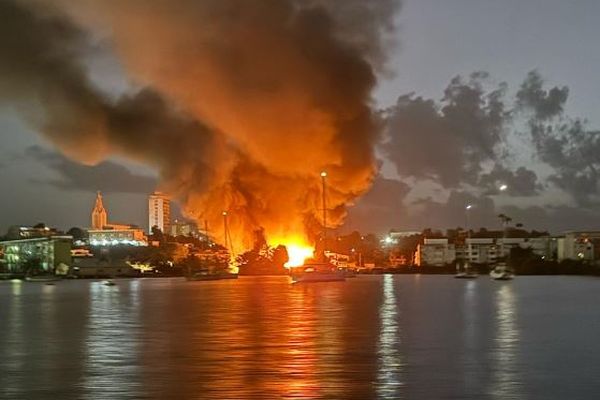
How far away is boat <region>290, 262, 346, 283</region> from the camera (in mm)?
61344

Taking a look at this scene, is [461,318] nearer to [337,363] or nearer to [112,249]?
[337,363]

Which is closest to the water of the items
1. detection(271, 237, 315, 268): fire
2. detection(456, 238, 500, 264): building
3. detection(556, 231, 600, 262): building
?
detection(271, 237, 315, 268): fire

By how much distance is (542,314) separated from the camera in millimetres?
23797

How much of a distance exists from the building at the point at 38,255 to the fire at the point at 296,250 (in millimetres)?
49222

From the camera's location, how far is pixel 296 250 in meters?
88.1

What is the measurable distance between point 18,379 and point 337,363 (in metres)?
4.85

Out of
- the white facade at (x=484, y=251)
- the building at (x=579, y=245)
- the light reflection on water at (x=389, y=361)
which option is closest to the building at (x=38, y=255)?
the white facade at (x=484, y=251)

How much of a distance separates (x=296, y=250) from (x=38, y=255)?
59001 mm

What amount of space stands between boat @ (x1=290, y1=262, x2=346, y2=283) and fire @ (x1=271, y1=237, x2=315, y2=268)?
1840 cm

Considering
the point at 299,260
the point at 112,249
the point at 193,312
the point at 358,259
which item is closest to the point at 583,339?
the point at 193,312

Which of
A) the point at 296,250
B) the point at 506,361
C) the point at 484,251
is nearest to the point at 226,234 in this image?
the point at 296,250

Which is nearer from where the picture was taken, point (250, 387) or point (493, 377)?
point (250, 387)

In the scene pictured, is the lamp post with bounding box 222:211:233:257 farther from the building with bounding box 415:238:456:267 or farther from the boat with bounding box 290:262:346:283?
the building with bounding box 415:238:456:267

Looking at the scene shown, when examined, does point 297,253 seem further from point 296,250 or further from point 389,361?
point 389,361
